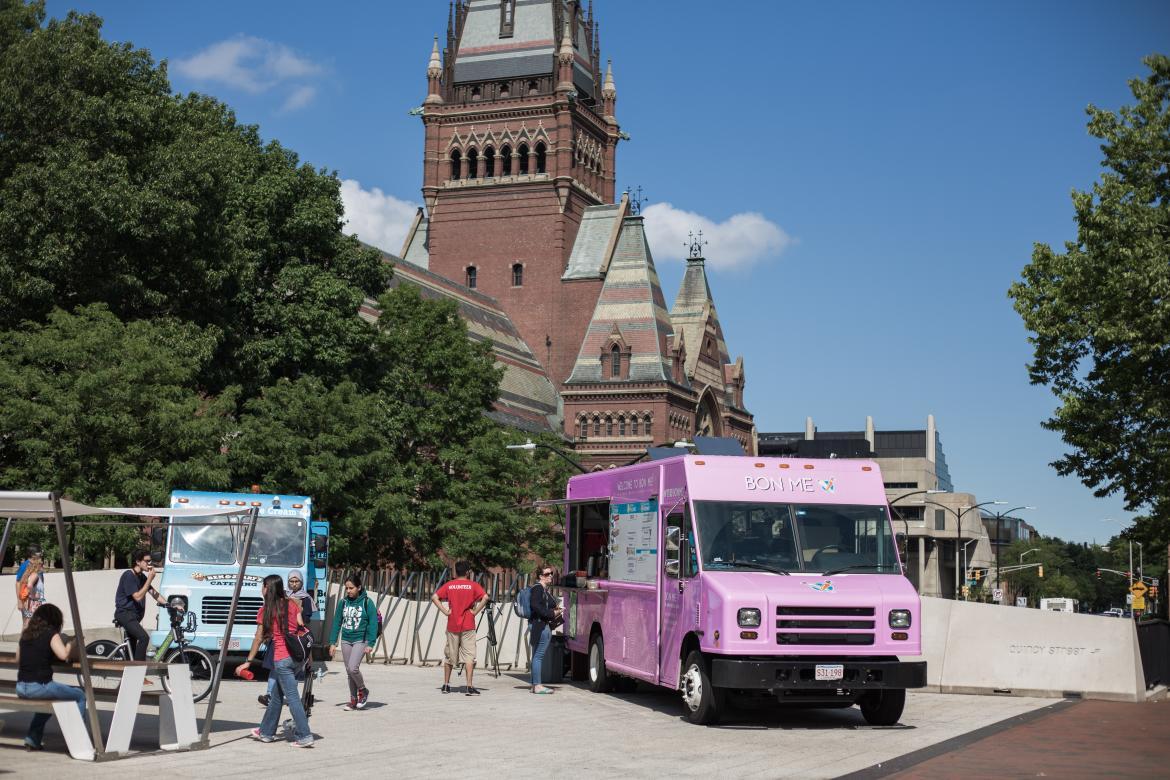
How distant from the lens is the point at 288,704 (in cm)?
1388

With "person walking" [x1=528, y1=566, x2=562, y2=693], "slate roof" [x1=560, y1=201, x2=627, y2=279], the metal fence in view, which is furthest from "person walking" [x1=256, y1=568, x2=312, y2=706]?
"slate roof" [x1=560, y1=201, x2=627, y2=279]

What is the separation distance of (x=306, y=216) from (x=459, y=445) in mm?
12571

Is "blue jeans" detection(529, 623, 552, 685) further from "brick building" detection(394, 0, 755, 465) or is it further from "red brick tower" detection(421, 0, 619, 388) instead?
"red brick tower" detection(421, 0, 619, 388)

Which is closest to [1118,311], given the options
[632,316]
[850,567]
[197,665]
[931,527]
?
[850,567]

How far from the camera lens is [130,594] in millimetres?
17469

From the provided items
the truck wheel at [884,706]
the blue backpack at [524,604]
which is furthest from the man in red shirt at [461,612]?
the truck wheel at [884,706]

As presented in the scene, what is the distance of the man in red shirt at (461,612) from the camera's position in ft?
63.3

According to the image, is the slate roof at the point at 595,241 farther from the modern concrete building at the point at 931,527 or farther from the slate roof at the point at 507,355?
the modern concrete building at the point at 931,527

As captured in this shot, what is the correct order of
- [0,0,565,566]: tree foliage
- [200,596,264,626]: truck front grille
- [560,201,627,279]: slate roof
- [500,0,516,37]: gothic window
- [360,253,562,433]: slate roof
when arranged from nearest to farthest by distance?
[200,596,264,626]: truck front grille, [0,0,565,566]: tree foliage, [360,253,562,433]: slate roof, [560,201,627,279]: slate roof, [500,0,516,37]: gothic window

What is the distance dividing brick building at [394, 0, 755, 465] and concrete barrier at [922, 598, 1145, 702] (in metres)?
61.9

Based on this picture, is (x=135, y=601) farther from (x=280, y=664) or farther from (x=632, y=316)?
(x=632, y=316)

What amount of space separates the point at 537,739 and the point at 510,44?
80.2 m

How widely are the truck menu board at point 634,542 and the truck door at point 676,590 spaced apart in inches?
22.5

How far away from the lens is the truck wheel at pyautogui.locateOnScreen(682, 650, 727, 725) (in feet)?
53.0
